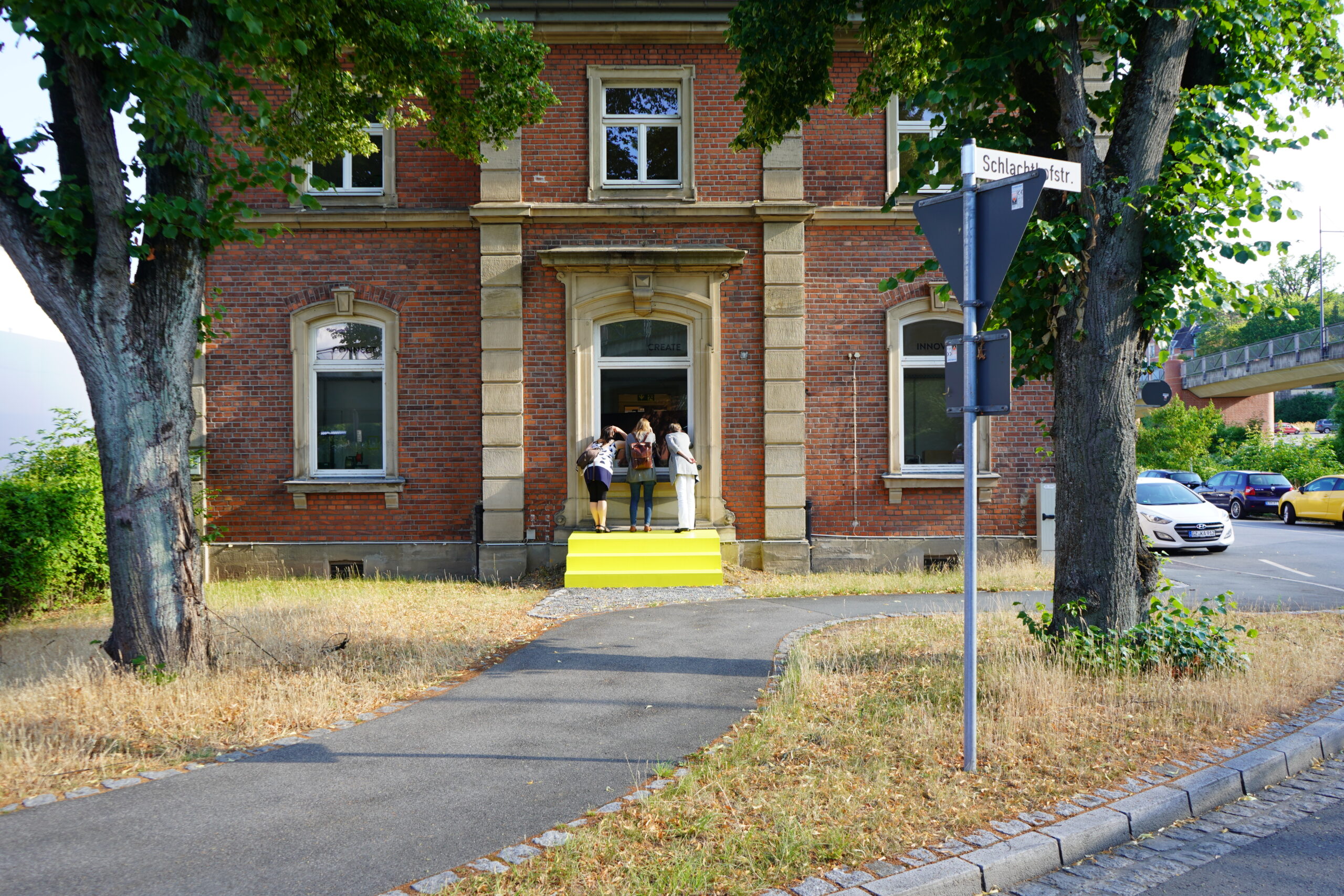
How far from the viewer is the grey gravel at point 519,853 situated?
11.6 feet

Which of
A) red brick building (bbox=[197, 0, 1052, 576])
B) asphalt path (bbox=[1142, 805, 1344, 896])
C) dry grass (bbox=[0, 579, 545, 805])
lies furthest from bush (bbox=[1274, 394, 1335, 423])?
asphalt path (bbox=[1142, 805, 1344, 896])

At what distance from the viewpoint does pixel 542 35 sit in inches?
476

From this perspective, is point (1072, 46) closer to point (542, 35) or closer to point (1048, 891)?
point (1048, 891)

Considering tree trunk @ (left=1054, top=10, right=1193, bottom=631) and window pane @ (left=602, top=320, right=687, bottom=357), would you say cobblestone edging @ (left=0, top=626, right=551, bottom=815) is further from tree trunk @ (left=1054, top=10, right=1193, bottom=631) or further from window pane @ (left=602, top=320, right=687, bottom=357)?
window pane @ (left=602, top=320, right=687, bottom=357)

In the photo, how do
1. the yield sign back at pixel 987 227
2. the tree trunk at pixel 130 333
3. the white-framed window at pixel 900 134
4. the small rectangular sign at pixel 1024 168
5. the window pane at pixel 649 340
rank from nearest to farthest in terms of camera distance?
the yield sign back at pixel 987 227
the small rectangular sign at pixel 1024 168
the tree trunk at pixel 130 333
the white-framed window at pixel 900 134
the window pane at pixel 649 340

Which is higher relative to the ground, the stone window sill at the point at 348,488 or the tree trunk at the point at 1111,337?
the tree trunk at the point at 1111,337

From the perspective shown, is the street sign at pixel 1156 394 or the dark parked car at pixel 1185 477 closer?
the street sign at pixel 1156 394

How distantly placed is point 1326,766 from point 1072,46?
4.92 metres

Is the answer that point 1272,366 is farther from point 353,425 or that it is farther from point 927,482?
point 353,425

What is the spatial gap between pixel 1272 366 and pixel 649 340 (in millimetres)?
44418

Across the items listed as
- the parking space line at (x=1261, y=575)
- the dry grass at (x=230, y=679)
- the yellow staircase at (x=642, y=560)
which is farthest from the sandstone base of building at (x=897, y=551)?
the dry grass at (x=230, y=679)

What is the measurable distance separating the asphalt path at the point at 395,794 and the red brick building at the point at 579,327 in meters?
5.64

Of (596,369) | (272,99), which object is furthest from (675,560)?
(272,99)

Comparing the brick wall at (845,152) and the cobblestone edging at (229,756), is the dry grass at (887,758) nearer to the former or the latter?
the cobblestone edging at (229,756)
